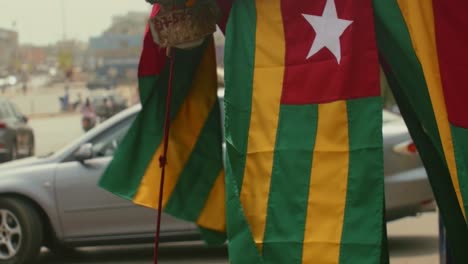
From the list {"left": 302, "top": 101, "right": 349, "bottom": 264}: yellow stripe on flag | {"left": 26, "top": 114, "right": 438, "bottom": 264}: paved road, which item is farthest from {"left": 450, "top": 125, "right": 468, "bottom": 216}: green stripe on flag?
{"left": 26, "top": 114, "right": 438, "bottom": 264}: paved road

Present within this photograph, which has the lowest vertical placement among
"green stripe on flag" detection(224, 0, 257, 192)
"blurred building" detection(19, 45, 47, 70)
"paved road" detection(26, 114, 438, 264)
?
"blurred building" detection(19, 45, 47, 70)

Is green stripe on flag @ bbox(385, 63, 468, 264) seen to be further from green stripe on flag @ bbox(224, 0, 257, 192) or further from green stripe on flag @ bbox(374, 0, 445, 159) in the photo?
green stripe on flag @ bbox(224, 0, 257, 192)

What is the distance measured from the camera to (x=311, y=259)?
3.88m

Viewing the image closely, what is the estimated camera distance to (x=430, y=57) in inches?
152

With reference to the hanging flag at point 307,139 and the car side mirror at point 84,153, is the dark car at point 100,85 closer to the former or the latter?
the car side mirror at point 84,153

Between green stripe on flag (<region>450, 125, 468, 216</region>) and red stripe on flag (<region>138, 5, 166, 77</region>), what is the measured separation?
5.49 feet

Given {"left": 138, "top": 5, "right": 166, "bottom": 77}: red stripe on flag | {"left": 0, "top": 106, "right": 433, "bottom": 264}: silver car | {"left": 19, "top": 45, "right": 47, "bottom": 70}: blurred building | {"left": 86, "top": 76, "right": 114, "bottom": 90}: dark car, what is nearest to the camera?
{"left": 138, "top": 5, "right": 166, "bottom": 77}: red stripe on flag

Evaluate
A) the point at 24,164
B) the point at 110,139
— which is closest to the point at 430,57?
the point at 110,139

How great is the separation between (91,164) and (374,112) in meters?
5.39

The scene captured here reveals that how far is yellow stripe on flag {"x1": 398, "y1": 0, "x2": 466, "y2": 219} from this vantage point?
3844mm

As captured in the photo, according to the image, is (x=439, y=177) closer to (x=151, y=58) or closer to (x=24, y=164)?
(x=151, y=58)

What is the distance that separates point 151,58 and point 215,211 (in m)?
0.84

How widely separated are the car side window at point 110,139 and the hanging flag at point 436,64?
5.35 meters

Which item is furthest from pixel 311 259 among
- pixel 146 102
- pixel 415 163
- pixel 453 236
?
pixel 415 163
